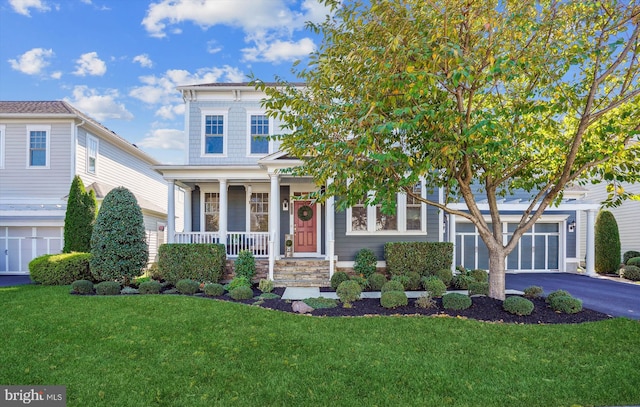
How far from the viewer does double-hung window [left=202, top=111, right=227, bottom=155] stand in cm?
1324

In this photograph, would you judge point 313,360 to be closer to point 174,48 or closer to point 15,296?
point 15,296

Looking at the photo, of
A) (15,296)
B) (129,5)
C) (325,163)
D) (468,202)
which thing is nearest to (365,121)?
(325,163)

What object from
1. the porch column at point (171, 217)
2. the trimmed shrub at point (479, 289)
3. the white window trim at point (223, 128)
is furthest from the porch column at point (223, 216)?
the trimmed shrub at point (479, 289)

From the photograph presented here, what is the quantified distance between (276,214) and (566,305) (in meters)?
7.77

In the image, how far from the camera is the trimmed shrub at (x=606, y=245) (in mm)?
14039

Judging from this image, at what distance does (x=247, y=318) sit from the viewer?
645 cm

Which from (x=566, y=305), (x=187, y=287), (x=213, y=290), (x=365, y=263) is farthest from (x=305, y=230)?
(x=566, y=305)

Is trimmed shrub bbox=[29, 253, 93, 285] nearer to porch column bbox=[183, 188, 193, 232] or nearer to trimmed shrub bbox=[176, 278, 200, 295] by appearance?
porch column bbox=[183, 188, 193, 232]

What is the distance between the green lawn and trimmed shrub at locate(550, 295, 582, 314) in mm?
665

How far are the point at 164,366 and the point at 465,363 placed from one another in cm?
380

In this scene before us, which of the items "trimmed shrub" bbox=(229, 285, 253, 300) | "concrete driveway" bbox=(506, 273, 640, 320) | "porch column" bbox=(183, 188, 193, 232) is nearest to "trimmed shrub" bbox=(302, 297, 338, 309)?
"trimmed shrub" bbox=(229, 285, 253, 300)

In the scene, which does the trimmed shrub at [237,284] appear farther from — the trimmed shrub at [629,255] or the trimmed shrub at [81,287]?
the trimmed shrub at [629,255]

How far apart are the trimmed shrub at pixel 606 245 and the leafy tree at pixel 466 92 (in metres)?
9.26

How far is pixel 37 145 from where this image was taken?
1341 cm
